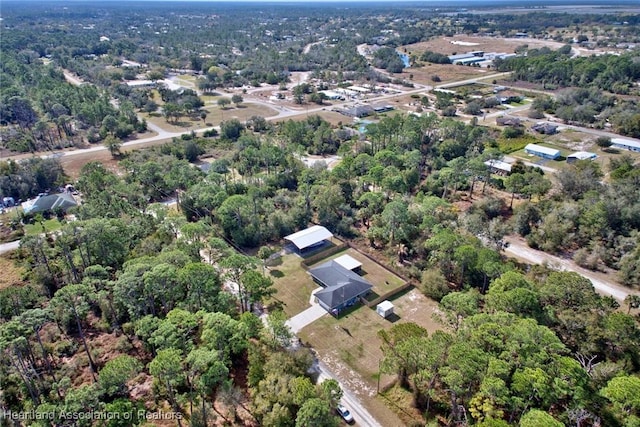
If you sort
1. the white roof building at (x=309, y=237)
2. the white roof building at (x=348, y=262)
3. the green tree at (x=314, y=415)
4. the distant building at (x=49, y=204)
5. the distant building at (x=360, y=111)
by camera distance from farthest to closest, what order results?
1. the distant building at (x=360, y=111)
2. the distant building at (x=49, y=204)
3. the white roof building at (x=309, y=237)
4. the white roof building at (x=348, y=262)
5. the green tree at (x=314, y=415)

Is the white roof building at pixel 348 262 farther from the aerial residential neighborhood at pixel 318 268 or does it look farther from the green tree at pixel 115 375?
the green tree at pixel 115 375

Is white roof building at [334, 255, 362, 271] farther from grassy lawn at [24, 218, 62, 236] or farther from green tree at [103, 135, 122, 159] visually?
green tree at [103, 135, 122, 159]

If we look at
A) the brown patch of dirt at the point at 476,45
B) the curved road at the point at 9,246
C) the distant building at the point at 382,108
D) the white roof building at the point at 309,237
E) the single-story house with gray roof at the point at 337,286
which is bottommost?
the curved road at the point at 9,246

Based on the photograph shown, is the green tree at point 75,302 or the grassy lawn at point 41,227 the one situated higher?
the green tree at point 75,302

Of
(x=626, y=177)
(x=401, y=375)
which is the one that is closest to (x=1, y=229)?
(x=401, y=375)

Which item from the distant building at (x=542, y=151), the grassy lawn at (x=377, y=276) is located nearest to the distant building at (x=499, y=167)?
the distant building at (x=542, y=151)

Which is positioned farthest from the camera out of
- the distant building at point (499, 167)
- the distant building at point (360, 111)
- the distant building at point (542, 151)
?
the distant building at point (360, 111)

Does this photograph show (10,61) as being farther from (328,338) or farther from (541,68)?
(541,68)
